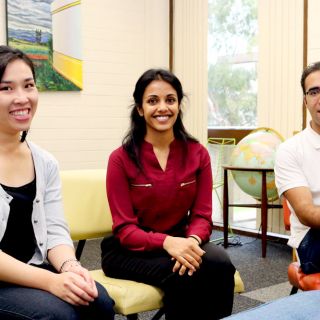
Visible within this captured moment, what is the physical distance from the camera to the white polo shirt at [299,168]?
2.08 metres

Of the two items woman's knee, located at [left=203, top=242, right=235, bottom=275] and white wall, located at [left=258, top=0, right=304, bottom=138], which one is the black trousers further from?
white wall, located at [left=258, top=0, right=304, bottom=138]

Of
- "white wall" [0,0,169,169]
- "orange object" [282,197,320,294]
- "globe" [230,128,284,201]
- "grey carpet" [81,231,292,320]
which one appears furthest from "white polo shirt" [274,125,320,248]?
"white wall" [0,0,169,169]

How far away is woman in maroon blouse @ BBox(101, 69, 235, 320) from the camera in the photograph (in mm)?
1875

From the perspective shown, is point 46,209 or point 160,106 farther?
point 160,106

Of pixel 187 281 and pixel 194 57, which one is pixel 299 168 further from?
pixel 194 57

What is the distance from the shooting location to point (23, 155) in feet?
5.65

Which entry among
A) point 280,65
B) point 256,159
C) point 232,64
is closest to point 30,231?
point 256,159

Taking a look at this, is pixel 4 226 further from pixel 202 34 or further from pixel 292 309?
pixel 202 34

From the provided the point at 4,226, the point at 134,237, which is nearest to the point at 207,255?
the point at 134,237

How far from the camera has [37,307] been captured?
1396 mm

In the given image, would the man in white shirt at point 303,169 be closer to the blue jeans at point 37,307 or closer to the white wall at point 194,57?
the blue jeans at point 37,307

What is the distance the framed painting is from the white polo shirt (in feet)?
10.0

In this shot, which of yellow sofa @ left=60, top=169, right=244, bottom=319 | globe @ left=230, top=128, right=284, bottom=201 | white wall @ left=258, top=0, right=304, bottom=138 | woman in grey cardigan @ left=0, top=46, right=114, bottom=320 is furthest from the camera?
white wall @ left=258, top=0, right=304, bottom=138

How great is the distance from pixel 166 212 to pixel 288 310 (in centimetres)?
80
